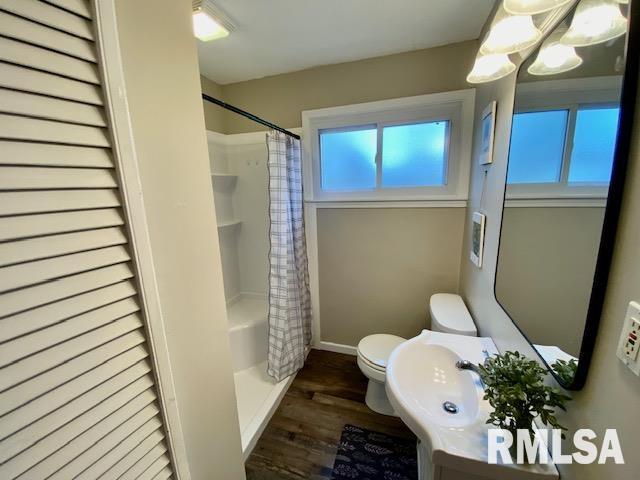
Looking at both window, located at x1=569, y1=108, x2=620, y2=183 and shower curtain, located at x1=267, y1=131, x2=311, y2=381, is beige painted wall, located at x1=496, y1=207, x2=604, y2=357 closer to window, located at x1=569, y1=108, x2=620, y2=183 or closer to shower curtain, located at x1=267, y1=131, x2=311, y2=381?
window, located at x1=569, y1=108, x2=620, y2=183

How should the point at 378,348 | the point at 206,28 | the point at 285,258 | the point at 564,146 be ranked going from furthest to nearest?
1. the point at 285,258
2. the point at 378,348
3. the point at 206,28
4. the point at 564,146

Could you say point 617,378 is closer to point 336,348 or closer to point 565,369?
point 565,369

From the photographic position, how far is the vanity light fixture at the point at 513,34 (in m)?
0.82

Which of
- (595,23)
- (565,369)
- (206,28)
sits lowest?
(565,369)

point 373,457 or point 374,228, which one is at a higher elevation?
point 374,228

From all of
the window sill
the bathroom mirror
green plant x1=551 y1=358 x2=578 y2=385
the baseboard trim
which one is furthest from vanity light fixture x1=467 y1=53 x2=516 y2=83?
the baseboard trim

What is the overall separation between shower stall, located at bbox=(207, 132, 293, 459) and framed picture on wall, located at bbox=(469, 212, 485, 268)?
5.50 feet

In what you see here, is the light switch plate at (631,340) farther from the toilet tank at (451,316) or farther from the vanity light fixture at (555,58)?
the toilet tank at (451,316)

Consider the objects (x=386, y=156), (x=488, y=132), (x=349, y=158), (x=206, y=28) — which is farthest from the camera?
(x=349, y=158)

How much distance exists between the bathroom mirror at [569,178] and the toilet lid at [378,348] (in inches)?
36.2

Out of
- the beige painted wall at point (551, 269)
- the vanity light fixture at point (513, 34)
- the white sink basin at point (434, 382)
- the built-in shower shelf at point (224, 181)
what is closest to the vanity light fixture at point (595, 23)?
the vanity light fixture at point (513, 34)

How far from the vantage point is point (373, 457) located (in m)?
1.43

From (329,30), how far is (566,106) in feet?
4.56

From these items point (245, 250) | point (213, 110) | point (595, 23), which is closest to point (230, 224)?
point (245, 250)
